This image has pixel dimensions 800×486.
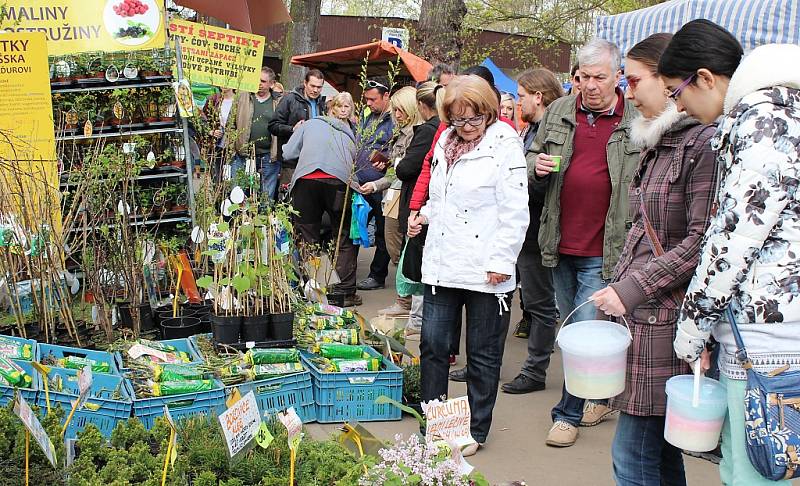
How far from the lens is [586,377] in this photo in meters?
2.65

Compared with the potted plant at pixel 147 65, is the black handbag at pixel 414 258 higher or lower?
lower

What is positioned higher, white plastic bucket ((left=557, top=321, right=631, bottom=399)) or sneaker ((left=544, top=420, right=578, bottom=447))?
white plastic bucket ((left=557, top=321, right=631, bottom=399))

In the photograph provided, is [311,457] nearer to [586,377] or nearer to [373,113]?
[586,377]

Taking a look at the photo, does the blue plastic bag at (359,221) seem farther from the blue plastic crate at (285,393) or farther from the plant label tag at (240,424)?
the plant label tag at (240,424)

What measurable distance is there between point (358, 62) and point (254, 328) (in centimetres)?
687

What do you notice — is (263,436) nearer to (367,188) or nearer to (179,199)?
(179,199)

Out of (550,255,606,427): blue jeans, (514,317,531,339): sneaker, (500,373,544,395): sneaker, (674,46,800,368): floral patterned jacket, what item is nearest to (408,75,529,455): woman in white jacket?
(550,255,606,427): blue jeans

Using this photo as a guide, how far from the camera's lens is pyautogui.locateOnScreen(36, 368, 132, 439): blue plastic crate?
12.1 feet

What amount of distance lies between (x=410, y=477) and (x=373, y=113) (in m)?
5.74

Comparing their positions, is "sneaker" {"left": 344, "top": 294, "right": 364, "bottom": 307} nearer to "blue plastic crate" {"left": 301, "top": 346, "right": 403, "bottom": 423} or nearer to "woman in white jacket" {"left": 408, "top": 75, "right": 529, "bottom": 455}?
"blue plastic crate" {"left": 301, "top": 346, "right": 403, "bottom": 423}

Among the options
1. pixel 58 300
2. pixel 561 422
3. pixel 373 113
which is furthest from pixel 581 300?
pixel 373 113

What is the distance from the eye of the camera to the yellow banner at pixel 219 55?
6.72 metres

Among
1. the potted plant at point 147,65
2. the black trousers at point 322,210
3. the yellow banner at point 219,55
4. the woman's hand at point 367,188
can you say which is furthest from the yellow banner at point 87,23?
the woman's hand at point 367,188

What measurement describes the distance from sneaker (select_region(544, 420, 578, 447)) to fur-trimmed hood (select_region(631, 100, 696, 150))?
188 centimetres
